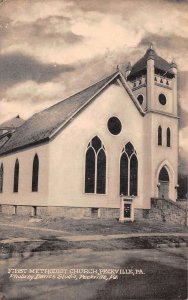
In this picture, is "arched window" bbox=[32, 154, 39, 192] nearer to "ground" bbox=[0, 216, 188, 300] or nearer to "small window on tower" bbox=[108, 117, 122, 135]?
"small window on tower" bbox=[108, 117, 122, 135]

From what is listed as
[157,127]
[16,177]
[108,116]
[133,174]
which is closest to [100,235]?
[133,174]

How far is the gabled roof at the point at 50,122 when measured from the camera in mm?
7633

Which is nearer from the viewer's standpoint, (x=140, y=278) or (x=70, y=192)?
(x=140, y=278)

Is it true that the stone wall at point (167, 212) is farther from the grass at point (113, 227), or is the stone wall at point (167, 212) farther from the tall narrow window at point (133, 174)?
the tall narrow window at point (133, 174)

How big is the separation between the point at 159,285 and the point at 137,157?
14.8ft

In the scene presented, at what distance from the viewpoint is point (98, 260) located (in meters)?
4.94

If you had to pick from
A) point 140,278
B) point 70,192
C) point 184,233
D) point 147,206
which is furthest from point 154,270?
point 70,192

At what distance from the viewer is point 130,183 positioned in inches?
341

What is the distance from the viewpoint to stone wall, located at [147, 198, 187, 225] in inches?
258

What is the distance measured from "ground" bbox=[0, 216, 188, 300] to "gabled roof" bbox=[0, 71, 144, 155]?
2332mm

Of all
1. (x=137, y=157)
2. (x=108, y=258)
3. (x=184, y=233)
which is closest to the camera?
(x=108, y=258)

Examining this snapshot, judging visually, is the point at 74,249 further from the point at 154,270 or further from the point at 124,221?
the point at 124,221

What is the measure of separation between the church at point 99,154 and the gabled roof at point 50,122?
3 cm

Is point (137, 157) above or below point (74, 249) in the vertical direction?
above
